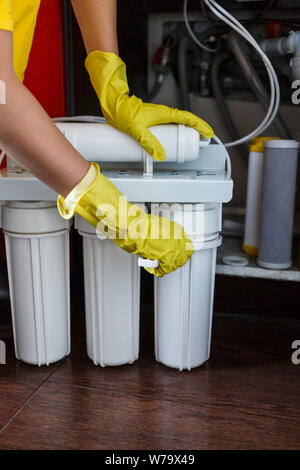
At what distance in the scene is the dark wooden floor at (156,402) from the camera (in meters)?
0.95

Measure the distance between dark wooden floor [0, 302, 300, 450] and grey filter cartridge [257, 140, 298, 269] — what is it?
10.4 inches

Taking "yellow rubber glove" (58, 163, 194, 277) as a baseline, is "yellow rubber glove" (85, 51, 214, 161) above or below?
above

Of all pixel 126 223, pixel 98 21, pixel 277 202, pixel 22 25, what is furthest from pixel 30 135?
pixel 277 202

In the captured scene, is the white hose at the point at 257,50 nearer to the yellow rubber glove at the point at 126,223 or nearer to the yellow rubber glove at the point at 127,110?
the yellow rubber glove at the point at 127,110

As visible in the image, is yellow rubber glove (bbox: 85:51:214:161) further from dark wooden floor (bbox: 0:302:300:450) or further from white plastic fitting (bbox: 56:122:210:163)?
dark wooden floor (bbox: 0:302:300:450)

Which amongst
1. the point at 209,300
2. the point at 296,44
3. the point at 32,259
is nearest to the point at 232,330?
the point at 209,300

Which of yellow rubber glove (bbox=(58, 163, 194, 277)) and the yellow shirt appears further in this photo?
the yellow shirt

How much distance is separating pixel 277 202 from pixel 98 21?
2.41 feet

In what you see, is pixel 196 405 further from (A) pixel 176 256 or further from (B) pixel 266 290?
(B) pixel 266 290

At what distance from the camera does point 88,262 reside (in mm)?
1159

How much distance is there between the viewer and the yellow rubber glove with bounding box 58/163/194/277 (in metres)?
0.93

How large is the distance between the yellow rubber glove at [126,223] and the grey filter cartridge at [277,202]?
1.42ft

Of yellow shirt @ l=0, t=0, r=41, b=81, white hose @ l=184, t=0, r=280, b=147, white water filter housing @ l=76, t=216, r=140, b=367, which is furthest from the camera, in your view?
white hose @ l=184, t=0, r=280, b=147

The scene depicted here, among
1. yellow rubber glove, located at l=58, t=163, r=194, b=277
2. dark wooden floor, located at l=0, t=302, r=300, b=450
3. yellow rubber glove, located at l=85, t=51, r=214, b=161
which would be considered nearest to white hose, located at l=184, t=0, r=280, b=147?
yellow rubber glove, located at l=85, t=51, r=214, b=161
